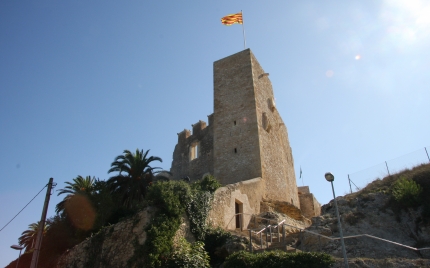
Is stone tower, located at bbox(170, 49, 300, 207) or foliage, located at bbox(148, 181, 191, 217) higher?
stone tower, located at bbox(170, 49, 300, 207)

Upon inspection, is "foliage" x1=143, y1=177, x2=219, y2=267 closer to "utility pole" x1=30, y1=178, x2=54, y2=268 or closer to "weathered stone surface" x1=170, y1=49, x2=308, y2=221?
"utility pole" x1=30, y1=178, x2=54, y2=268

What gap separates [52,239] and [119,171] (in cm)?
528

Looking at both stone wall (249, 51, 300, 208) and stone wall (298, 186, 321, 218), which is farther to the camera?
stone wall (298, 186, 321, 218)

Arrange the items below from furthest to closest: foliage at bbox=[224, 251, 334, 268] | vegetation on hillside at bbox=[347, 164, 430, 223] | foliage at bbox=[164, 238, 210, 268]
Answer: vegetation on hillside at bbox=[347, 164, 430, 223], foliage at bbox=[164, 238, 210, 268], foliage at bbox=[224, 251, 334, 268]

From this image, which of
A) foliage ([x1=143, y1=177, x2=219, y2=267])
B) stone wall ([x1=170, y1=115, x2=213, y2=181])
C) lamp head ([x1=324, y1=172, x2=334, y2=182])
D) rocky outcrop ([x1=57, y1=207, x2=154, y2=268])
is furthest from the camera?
stone wall ([x1=170, y1=115, x2=213, y2=181])

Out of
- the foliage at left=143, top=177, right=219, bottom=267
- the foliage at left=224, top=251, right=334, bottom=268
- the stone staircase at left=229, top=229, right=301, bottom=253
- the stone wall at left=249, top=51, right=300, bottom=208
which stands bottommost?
the foliage at left=224, top=251, right=334, bottom=268

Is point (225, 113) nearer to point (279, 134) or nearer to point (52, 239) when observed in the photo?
point (279, 134)

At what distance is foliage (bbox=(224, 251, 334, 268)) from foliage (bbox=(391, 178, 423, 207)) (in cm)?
512

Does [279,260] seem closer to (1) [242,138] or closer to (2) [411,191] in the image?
(2) [411,191]

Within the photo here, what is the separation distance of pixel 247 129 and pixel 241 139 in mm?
744

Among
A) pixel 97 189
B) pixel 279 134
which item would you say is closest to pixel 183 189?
pixel 97 189

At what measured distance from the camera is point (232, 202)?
16.2 m

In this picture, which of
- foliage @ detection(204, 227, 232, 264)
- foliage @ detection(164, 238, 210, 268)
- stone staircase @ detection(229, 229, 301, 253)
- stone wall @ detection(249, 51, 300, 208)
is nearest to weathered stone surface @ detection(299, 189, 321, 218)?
stone wall @ detection(249, 51, 300, 208)

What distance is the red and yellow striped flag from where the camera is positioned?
25859 mm
